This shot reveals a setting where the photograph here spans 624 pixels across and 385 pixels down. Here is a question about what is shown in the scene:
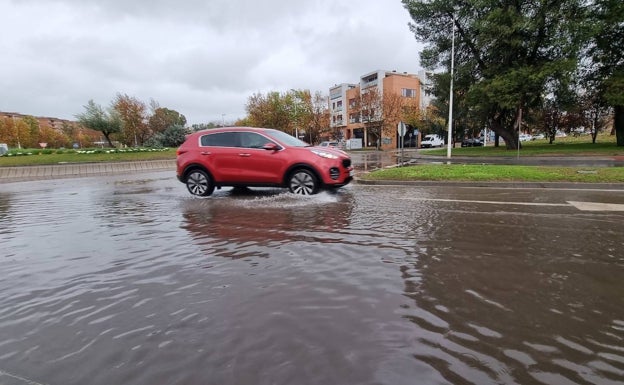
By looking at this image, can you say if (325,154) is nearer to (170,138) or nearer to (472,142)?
(170,138)

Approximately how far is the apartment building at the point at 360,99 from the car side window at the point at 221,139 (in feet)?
146

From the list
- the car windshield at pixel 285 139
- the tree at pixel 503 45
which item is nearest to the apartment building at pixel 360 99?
the tree at pixel 503 45

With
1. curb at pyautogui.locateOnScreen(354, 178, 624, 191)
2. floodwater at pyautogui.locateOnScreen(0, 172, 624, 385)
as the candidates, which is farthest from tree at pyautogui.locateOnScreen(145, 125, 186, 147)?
floodwater at pyautogui.locateOnScreen(0, 172, 624, 385)

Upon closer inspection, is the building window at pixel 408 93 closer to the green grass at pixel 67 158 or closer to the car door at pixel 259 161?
the green grass at pixel 67 158

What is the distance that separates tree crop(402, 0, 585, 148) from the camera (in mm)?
23969

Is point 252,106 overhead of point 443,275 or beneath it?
overhead

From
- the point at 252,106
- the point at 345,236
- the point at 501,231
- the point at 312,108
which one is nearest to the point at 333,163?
the point at 345,236

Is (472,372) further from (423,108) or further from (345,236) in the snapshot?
(423,108)

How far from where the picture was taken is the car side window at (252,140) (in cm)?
864

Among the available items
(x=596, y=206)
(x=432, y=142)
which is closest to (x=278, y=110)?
(x=432, y=142)

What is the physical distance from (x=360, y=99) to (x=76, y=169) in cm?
3917

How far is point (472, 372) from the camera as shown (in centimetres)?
212

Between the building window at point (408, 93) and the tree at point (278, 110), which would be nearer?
the tree at point (278, 110)

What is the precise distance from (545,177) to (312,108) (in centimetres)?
4995
